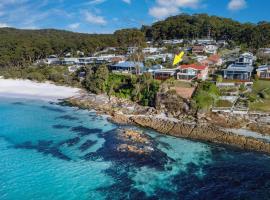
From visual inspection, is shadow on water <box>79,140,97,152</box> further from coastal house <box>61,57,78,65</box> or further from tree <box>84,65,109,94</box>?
coastal house <box>61,57,78,65</box>

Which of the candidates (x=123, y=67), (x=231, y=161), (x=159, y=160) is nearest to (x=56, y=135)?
(x=159, y=160)

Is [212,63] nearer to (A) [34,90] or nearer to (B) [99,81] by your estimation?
(B) [99,81]

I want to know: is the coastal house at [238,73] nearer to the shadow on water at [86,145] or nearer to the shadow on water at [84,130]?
the shadow on water at [84,130]

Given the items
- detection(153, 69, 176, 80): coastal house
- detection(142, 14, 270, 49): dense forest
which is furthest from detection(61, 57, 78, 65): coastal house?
detection(142, 14, 270, 49): dense forest

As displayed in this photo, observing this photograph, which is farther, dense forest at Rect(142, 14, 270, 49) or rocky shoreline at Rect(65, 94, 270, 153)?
dense forest at Rect(142, 14, 270, 49)

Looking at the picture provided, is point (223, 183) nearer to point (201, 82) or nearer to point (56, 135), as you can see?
point (56, 135)

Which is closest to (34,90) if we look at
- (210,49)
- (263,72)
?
(263,72)

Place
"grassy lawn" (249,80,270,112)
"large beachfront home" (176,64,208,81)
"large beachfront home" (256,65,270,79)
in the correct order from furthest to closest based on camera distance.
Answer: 1. "large beachfront home" (256,65,270,79)
2. "large beachfront home" (176,64,208,81)
3. "grassy lawn" (249,80,270,112)
